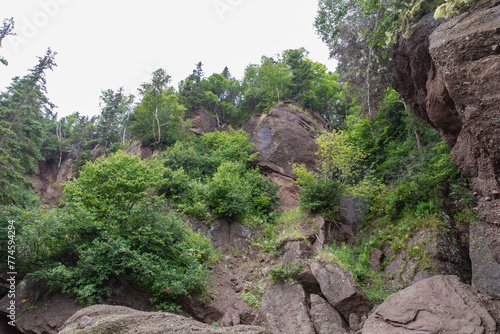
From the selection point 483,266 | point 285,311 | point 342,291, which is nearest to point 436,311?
point 483,266

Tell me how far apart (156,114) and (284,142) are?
11540mm

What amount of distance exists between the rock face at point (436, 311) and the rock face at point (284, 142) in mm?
11107

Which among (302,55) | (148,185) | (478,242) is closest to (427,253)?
(478,242)

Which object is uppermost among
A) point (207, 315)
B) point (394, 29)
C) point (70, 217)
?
point (394, 29)

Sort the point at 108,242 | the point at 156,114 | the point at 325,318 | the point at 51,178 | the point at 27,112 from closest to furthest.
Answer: the point at 325,318 < the point at 108,242 < the point at 27,112 < the point at 156,114 < the point at 51,178

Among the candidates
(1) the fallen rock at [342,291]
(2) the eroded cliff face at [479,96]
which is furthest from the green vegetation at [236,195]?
(2) the eroded cliff face at [479,96]

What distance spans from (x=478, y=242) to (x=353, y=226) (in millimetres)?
6363

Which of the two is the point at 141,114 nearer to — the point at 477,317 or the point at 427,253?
the point at 427,253

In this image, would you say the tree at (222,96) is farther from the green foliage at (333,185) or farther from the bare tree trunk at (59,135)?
the bare tree trunk at (59,135)

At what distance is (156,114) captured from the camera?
2309 centimetres

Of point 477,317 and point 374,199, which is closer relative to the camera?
point 477,317

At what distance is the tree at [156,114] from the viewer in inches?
916

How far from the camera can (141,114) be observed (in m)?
23.5

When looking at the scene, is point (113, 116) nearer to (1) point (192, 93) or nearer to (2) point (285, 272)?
(1) point (192, 93)
